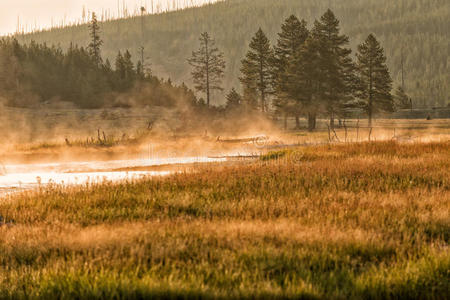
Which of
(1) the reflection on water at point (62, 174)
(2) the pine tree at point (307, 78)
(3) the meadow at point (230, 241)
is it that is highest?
(2) the pine tree at point (307, 78)

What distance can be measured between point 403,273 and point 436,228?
94.5 inches

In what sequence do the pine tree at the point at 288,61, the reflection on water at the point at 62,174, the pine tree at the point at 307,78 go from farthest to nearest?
the pine tree at the point at 288,61
the pine tree at the point at 307,78
the reflection on water at the point at 62,174

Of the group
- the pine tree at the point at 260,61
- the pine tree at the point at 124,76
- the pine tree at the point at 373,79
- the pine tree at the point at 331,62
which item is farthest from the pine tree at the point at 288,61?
the pine tree at the point at 124,76

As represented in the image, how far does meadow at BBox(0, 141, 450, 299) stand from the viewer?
207 inches

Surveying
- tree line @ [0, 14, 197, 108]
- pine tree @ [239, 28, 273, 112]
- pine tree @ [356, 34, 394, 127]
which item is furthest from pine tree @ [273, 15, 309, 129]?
tree line @ [0, 14, 197, 108]

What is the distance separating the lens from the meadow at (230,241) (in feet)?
17.3

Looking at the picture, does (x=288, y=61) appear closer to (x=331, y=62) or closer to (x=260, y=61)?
(x=331, y=62)

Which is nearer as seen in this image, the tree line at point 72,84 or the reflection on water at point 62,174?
the reflection on water at point 62,174

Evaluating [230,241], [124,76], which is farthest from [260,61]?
[230,241]

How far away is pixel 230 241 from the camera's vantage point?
680 centimetres

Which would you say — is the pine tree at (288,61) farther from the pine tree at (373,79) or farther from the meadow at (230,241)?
the meadow at (230,241)

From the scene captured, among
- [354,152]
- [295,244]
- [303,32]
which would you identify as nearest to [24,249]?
[295,244]

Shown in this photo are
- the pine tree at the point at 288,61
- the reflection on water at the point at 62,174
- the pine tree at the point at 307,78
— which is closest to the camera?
the reflection on water at the point at 62,174

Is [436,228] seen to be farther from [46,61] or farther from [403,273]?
[46,61]
